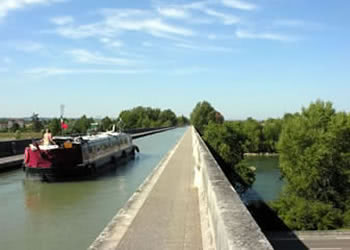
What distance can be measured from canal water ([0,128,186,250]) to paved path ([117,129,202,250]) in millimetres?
1276

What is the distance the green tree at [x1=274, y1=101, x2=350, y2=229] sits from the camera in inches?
1960

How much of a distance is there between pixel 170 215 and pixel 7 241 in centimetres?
349

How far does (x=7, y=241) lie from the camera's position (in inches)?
371

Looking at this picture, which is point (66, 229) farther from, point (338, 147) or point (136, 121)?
point (136, 121)

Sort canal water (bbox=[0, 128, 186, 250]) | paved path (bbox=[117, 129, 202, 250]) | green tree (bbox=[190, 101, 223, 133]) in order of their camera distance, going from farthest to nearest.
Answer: green tree (bbox=[190, 101, 223, 133]) → canal water (bbox=[0, 128, 186, 250]) → paved path (bbox=[117, 129, 202, 250])

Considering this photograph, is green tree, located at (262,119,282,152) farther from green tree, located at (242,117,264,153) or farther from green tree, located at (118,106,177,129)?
green tree, located at (118,106,177,129)

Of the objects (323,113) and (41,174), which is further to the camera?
(323,113)

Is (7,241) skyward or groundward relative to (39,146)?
groundward

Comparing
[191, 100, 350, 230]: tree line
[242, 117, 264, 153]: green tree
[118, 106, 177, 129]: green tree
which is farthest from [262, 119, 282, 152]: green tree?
[191, 100, 350, 230]: tree line

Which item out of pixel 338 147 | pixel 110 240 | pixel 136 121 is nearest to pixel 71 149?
pixel 110 240

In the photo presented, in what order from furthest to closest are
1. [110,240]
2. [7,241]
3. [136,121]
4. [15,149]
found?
[136,121] < [15,149] < [7,241] < [110,240]

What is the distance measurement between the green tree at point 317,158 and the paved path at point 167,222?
3260cm

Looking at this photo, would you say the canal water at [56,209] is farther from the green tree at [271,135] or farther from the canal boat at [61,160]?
the green tree at [271,135]

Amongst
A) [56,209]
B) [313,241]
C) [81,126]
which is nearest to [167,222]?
[56,209]
